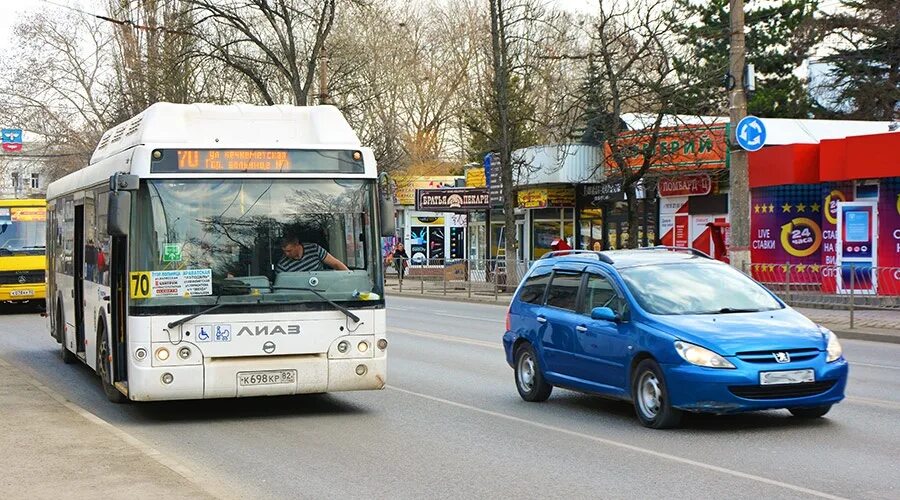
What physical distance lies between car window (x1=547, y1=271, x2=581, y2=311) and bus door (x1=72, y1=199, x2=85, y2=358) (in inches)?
235

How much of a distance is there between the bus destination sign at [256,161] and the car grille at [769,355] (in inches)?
164

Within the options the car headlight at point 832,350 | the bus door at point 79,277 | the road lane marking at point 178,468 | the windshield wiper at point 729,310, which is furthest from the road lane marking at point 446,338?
the road lane marking at point 178,468

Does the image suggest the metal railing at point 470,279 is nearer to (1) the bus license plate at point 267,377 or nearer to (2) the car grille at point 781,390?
(1) the bus license plate at point 267,377

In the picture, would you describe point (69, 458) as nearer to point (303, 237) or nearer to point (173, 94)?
point (303, 237)

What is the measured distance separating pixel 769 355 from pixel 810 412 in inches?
48.4

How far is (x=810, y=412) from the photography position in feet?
36.3

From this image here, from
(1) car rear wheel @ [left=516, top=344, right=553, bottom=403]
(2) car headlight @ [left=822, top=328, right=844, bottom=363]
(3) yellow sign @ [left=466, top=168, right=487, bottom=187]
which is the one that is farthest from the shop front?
(3) yellow sign @ [left=466, top=168, right=487, bottom=187]

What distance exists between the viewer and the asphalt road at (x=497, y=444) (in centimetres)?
826

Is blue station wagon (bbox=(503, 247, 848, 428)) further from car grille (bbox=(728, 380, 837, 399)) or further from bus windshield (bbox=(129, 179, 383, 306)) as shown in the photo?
bus windshield (bbox=(129, 179, 383, 306))

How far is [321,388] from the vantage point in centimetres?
1172

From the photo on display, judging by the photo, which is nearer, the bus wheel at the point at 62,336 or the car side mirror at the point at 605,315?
the car side mirror at the point at 605,315

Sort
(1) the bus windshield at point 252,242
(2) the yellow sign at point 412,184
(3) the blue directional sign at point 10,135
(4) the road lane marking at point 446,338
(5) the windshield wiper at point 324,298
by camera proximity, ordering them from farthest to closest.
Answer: (2) the yellow sign at point 412,184
(3) the blue directional sign at point 10,135
(4) the road lane marking at point 446,338
(5) the windshield wiper at point 324,298
(1) the bus windshield at point 252,242

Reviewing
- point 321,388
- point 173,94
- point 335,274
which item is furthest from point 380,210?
A: point 173,94

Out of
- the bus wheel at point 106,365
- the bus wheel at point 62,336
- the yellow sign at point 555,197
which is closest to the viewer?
the bus wheel at point 106,365
